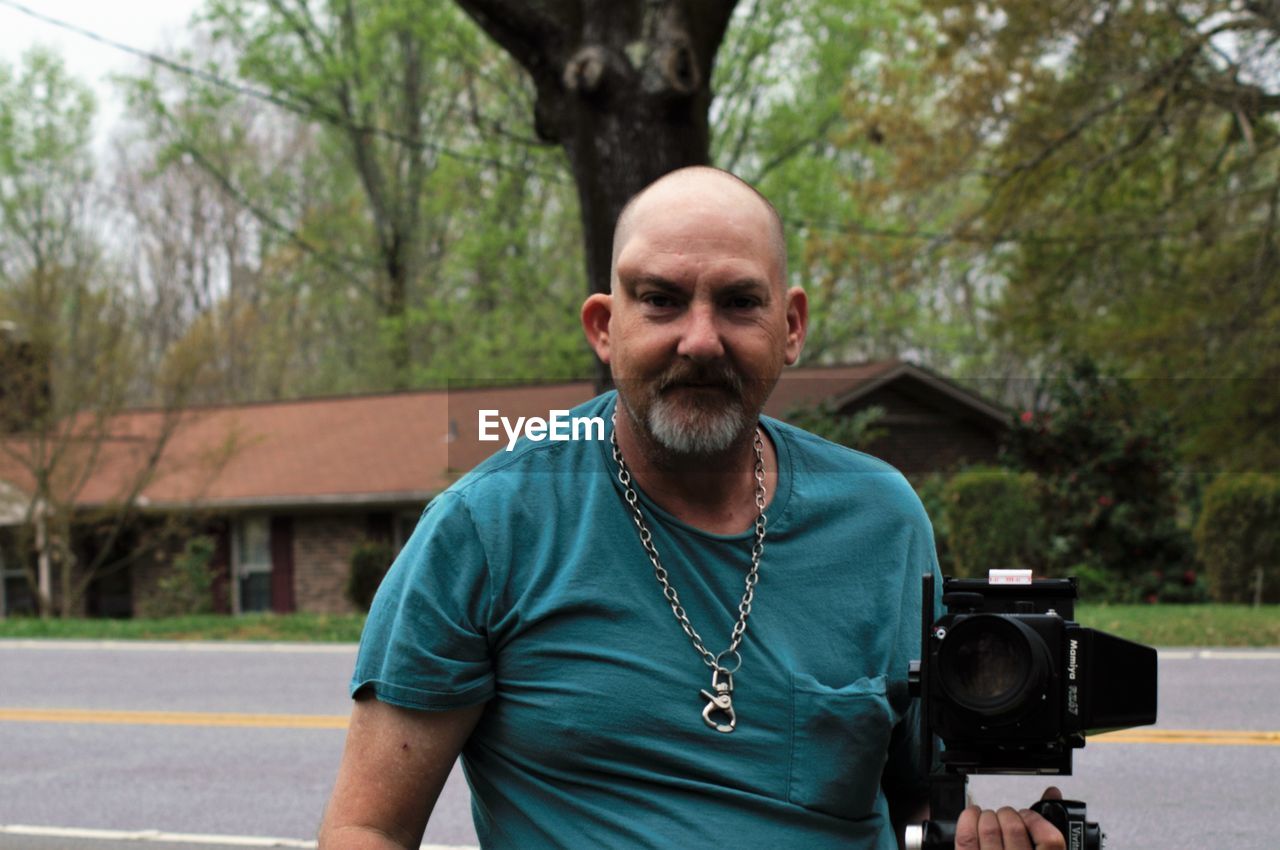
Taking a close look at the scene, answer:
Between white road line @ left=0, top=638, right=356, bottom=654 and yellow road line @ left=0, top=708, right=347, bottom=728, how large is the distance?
10.2 feet

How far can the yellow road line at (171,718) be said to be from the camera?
982 centimetres

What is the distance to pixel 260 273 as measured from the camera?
42.0 m

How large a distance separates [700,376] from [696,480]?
18cm

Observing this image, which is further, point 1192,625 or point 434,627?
point 1192,625

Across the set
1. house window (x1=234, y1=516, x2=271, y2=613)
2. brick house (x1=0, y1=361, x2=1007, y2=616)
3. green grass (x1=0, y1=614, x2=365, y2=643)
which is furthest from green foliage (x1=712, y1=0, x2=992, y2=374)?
green grass (x1=0, y1=614, x2=365, y2=643)

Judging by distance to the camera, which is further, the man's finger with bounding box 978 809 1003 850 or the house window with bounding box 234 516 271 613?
the house window with bounding box 234 516 271 613

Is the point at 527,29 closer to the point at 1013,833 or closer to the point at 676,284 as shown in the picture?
the point at 676,284

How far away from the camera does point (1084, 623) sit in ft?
35.8

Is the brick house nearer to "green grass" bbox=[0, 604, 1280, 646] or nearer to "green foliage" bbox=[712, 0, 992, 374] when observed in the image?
"green foliage" bbox=[712, 0, 992, 374]

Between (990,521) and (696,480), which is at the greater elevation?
(696,480)

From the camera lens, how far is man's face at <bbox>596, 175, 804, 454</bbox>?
6.89 feet

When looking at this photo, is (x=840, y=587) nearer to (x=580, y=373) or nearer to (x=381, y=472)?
(x=381, y=472)

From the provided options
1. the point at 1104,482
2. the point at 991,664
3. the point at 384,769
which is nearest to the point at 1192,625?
the point at 1104,482

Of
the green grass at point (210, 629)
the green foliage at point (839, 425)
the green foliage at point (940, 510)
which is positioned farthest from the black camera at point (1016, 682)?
the green foliage at point (940, 510)
